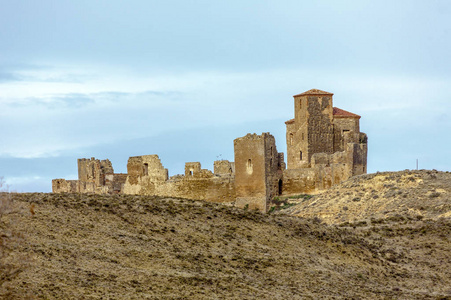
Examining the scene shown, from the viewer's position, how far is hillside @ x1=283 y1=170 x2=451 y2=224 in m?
29.4

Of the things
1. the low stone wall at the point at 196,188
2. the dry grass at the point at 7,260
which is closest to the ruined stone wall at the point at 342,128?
the low stone wall at the point at 196,188

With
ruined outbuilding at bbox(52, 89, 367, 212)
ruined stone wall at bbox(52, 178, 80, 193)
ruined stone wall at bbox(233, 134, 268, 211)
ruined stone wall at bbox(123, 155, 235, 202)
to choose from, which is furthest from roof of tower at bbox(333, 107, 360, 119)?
ruined stone wall at bbox(52, 178, 80, 193)

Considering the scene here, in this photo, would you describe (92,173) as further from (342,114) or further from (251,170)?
(342,114)

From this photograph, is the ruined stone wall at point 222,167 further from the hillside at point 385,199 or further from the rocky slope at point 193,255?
the rocky slope at point 193,255

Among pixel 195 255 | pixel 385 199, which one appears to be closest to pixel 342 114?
pixel 385 199

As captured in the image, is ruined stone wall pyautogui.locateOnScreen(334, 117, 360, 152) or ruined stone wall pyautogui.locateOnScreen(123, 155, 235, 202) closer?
ruined stone wall pyautogui.locateOnScreen(123, 155, 235, 202)

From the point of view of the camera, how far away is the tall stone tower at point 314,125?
5409 centimetres

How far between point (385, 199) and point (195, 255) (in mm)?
15339

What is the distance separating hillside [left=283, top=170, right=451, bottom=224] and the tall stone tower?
18392 mm

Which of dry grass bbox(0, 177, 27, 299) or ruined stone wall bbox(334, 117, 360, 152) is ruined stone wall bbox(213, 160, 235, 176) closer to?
ruined stone wall bbox(334, 117, 360, 152)

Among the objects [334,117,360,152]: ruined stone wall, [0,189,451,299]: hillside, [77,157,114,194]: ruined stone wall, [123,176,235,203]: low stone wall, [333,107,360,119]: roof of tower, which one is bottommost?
[0,189,451,299]: hillside

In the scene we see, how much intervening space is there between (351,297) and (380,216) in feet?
38.3

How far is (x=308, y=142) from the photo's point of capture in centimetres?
5403

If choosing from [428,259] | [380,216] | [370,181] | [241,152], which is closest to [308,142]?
[241,152]
